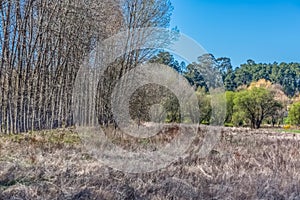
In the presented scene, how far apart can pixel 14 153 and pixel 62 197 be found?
2.23 meters

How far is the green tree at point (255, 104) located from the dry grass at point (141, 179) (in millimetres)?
21013

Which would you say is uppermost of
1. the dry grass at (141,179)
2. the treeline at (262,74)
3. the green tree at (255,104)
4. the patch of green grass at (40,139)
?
the treeline at (262,74)

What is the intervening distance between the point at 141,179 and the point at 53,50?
629 cm

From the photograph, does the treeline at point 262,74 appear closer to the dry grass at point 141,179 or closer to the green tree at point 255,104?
Result: the green tree at point 255,104

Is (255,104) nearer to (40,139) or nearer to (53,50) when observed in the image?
(53,50)

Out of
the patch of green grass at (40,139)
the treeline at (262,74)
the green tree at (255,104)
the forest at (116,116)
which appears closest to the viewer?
the forest at (116,116)

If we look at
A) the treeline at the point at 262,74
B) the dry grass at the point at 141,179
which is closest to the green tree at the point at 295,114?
the treeline at the point at 262,74

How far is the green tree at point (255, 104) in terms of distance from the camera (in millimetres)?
24984

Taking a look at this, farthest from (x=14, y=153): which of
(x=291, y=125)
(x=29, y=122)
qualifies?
(x=291, y=125)

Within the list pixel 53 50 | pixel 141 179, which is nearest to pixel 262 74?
pixel 53 50

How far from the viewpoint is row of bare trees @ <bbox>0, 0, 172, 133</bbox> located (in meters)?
7.09

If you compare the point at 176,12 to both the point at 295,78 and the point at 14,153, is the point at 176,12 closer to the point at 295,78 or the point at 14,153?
the point at 14,153

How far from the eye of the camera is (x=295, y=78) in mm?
48812

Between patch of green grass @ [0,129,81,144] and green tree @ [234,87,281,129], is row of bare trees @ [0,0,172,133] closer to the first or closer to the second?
patch of green grass @ [0,129,81,144]
